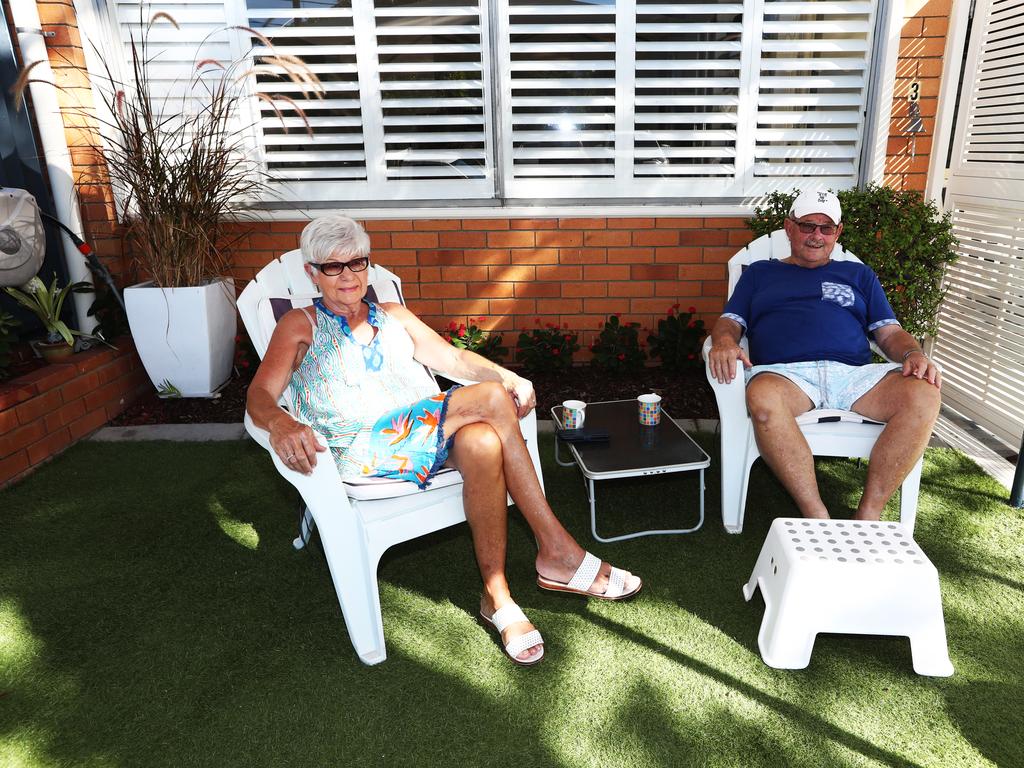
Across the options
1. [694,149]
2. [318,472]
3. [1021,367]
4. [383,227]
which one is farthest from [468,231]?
[1021,367]

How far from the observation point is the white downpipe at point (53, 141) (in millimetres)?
3631

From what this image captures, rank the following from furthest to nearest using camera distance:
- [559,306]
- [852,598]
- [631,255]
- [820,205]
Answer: [559,306] < [631,255] < [820,205] < [852,598]

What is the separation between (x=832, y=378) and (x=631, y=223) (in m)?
1.82

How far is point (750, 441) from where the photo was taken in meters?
2.69

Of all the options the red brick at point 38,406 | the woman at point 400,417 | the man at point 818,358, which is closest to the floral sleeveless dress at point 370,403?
the woman at point 400,417

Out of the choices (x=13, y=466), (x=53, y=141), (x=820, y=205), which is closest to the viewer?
(x=820, y=205)

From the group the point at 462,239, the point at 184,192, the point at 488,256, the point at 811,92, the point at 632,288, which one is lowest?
the point at 632,288

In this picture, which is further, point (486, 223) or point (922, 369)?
point (486, 223)

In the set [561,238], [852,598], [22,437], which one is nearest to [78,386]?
[22,437]

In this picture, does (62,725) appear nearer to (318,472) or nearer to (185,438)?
(318,472)

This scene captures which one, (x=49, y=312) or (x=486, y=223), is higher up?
(x=486, y=223)

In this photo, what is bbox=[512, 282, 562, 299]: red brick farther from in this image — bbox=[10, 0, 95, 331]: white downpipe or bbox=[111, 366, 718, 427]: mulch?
bbox=[10, 0, 95, 331]: white downpipe

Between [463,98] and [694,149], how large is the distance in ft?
4.39

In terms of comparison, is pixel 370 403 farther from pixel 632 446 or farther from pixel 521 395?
pixel 632 446
